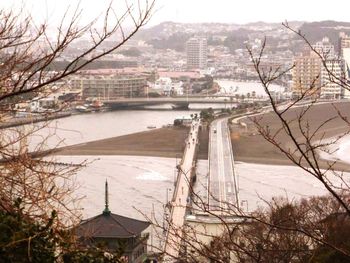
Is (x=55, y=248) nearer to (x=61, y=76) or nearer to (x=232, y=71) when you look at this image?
(x=61, y=76)

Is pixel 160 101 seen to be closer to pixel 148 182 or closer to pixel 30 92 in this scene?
pixel 148 182

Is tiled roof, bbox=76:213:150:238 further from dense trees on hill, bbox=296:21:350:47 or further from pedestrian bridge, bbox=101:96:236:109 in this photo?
dense trees on hill, bbox=296:21:350:47

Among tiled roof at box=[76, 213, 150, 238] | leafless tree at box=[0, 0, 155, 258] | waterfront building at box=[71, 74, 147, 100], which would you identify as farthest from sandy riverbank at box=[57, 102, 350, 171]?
leafless tree at box=[0, 0, 155, 258]

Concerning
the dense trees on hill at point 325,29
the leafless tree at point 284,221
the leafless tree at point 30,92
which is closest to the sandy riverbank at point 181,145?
the leafless tree at point 284,221

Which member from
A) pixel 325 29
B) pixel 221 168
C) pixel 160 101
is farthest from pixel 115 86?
pixel 325 29

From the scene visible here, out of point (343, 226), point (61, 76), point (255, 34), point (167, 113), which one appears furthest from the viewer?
point (255, 34)

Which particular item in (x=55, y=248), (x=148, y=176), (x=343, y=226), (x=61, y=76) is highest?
(x=61, y=76)

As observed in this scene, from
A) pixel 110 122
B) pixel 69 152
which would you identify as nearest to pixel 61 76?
pixel 69 152
